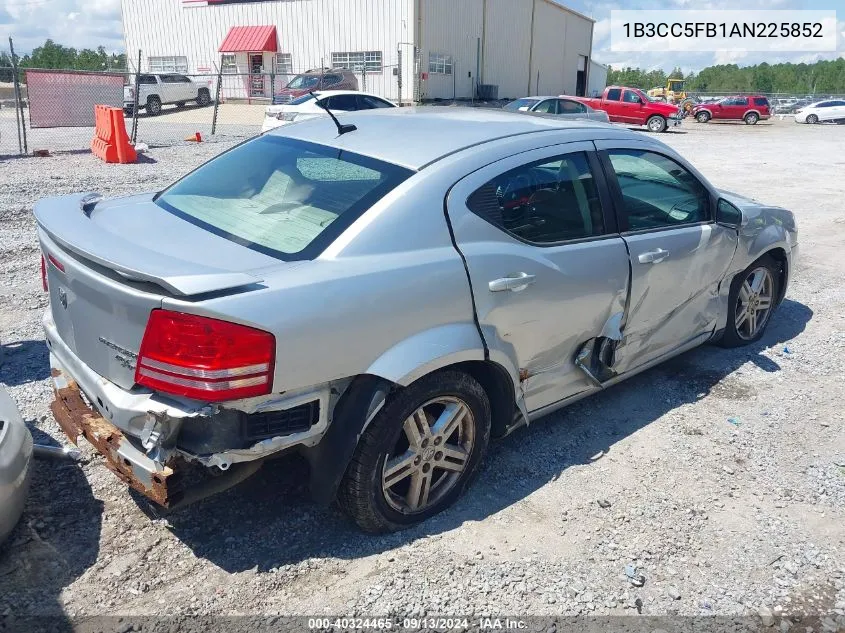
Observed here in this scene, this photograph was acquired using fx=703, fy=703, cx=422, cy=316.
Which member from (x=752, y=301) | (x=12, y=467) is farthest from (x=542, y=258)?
(x=752, y=301)

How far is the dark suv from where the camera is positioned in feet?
77.9

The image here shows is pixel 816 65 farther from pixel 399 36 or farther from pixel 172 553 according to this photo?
pixel 172 553

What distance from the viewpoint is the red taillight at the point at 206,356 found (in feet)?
7.80

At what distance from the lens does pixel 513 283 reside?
3145mm

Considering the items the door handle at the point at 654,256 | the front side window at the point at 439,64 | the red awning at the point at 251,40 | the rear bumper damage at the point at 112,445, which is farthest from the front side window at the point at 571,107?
the rear bumper damage at the point at 112,445

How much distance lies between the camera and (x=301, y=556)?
2.96 metres

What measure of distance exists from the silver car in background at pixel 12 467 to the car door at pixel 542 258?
1.98 metres

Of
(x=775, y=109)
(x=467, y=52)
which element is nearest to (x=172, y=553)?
(x=467, y=52)

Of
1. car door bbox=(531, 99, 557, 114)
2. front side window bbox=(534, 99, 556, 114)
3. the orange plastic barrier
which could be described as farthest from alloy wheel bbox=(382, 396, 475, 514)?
front side window bbox=(534, 99, 556, 114)

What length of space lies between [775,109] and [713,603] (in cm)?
5493

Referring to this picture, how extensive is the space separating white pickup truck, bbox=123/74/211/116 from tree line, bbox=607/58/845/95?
6960 cm

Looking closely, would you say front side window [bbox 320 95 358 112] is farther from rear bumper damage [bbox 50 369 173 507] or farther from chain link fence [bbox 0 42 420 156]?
rear bumper damage [bbox 50 369 173 507]

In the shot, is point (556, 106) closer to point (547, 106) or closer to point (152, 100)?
point (547, 106)

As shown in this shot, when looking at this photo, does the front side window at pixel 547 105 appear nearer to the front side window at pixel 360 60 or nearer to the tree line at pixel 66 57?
the front side window at pixel 360 60
